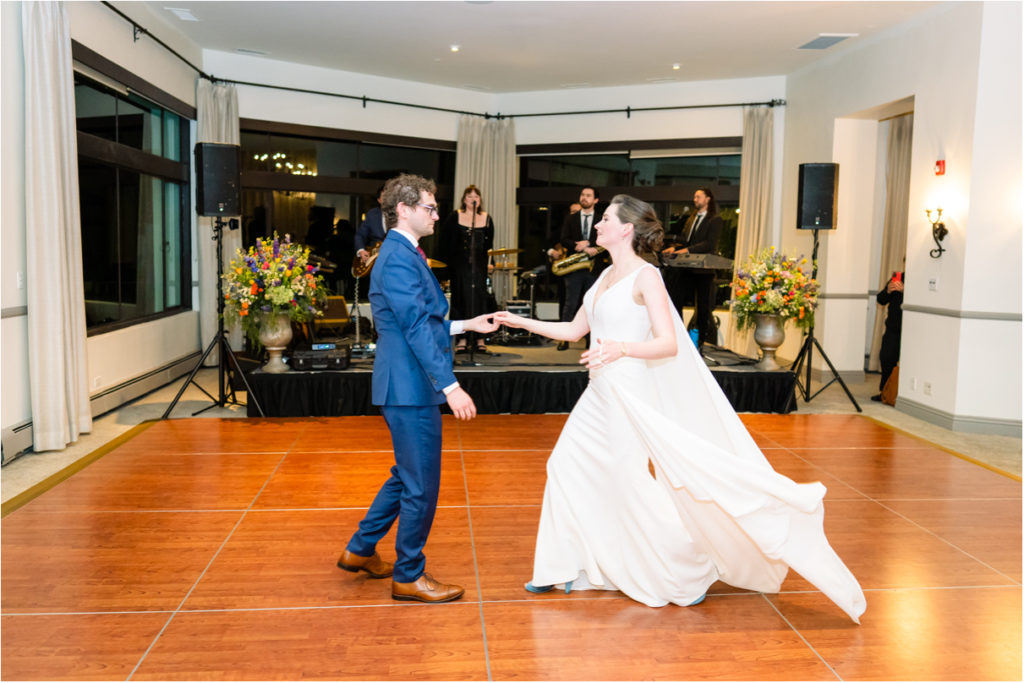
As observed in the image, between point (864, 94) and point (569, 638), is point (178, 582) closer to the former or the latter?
point (569, 638)

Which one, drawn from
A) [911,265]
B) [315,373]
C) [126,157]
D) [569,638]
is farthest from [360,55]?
[569,638]

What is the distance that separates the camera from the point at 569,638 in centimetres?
300

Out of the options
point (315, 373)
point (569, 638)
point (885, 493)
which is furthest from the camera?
point (315, 373)

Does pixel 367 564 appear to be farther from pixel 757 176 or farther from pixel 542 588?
pixel 757 176

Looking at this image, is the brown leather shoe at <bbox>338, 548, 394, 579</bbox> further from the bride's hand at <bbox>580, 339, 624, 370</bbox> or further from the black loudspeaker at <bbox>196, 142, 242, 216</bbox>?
the black loudspeaker at <bbox>196, 142, 242, 216</bbox>

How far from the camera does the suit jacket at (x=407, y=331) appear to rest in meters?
2.98

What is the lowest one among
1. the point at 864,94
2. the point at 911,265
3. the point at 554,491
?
the point at 554,491

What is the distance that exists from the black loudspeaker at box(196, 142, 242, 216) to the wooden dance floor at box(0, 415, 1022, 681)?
7.81ft

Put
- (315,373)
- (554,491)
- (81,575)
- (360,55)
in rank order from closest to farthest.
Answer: (554,491) → (81,575) → (315,373) → (360,55)

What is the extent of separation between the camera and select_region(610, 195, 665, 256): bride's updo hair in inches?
130

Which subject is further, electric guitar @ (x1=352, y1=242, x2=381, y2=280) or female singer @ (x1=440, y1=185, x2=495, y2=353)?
female singer @ (x1=440, y1=185, x2=495, y2=353)

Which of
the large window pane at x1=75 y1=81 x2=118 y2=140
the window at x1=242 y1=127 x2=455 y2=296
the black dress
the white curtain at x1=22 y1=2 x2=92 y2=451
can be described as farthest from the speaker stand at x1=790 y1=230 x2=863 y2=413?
the large window pane at x1=75 y1=81 x2=118 y2=140

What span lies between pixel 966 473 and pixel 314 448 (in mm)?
4545

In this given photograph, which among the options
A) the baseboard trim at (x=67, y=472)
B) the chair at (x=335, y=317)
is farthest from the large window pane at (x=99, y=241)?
the chair at (x=335, y=317)
